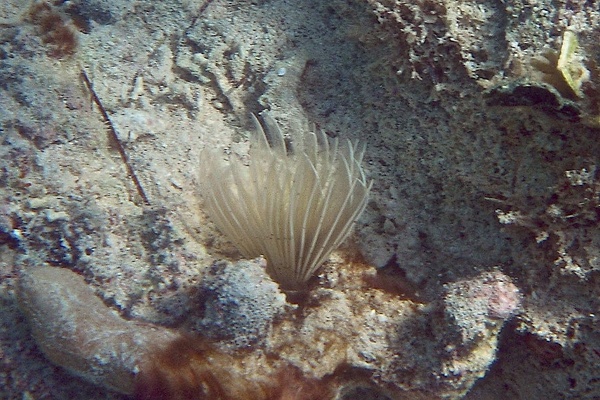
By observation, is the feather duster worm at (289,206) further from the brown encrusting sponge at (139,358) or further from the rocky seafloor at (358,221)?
the brown encrusting sponge at (139,358)

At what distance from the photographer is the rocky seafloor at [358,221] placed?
5.90 feet

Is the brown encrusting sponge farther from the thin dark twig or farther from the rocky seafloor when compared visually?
the thin dark twig

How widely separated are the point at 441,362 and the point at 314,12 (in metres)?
2.04

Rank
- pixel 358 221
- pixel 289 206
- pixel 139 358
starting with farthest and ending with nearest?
pixel 358 221 < pixel 289 206 < pixel 139 358

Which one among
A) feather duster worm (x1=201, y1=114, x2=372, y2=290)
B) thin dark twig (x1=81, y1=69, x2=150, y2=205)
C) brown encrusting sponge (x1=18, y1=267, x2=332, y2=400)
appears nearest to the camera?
brown encrusting sponge (x1=18, y1=267, x2=332, y2=400)

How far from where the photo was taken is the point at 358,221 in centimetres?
218

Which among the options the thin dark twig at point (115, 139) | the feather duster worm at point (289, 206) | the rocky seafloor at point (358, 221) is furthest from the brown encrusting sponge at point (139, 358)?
the thin dark twig at point (115, 139)

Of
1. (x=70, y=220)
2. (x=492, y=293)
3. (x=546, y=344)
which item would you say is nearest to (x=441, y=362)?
(x=492, y=293)

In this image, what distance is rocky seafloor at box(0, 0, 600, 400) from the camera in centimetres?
180

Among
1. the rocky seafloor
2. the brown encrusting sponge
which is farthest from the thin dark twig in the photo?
the brown encrusting sponge

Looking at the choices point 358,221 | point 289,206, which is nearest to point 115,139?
point 289,206

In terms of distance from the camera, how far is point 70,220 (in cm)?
213

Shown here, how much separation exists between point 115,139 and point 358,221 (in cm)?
137

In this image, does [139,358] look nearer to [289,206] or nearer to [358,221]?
[289,206]
